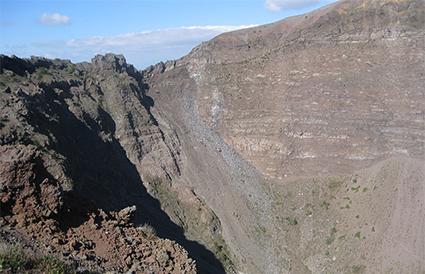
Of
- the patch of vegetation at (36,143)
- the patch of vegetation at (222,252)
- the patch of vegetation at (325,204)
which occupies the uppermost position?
the patch of vegetation at (36,143)

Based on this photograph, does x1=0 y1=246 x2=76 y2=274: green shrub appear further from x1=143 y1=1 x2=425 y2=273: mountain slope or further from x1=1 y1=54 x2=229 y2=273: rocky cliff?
x1=143 y1=1 x2=425 y2=273: mountain slope

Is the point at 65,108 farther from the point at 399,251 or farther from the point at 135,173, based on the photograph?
the point at 399,251

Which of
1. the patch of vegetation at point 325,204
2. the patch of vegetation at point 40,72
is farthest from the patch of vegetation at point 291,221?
the patch of vegetation at point 40,72

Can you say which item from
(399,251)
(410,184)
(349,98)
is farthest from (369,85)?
(399,251)

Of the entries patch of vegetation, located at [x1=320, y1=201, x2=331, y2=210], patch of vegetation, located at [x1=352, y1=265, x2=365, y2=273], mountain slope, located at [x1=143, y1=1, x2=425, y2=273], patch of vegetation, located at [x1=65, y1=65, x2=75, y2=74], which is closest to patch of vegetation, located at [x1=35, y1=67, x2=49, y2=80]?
patch of vegetation, located at [x1=65, y1=65, x2=75, y2=74]

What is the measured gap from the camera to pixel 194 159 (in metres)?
37.9

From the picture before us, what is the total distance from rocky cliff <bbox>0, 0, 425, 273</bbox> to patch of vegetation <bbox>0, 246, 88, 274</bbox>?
11370 millimetres

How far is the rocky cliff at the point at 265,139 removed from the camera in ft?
86.6

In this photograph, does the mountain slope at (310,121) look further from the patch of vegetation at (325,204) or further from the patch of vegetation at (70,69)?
the patch of vegetation at (70,69)

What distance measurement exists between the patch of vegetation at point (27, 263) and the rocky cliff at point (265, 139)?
11370mm

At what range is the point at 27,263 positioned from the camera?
7.34 m

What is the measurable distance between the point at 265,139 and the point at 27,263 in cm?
3259

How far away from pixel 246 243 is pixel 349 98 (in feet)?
65.0

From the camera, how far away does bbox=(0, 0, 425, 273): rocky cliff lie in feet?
86.6
